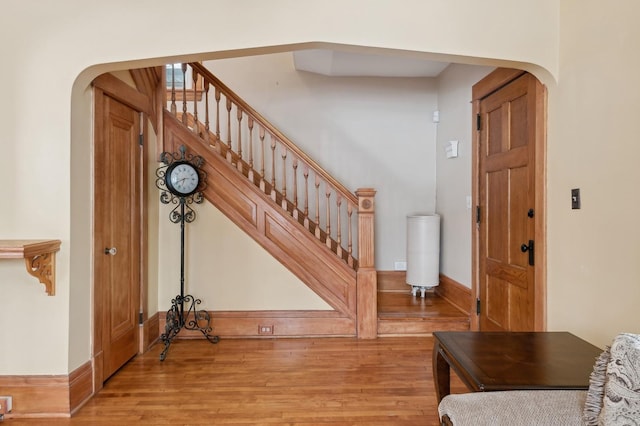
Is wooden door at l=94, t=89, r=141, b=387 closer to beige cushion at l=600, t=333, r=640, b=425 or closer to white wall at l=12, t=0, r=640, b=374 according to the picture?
white wall at l=12, t=0, r=640, b=374

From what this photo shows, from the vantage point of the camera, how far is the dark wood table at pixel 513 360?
1.42 m

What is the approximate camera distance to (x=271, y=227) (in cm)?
367

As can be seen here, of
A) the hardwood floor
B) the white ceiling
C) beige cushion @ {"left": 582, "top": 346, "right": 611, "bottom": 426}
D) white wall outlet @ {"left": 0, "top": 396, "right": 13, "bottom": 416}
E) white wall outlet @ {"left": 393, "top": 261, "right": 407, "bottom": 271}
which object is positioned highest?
the white ceiling

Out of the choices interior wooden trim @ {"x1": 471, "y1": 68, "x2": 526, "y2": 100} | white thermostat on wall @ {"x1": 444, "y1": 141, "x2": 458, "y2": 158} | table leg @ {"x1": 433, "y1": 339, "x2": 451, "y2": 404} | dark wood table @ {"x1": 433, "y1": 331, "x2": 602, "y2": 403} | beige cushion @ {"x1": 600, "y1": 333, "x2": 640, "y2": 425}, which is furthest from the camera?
white thermostat on wall @ {"x1": 444, "y1": 141, "x2": 458, "y2": 158}

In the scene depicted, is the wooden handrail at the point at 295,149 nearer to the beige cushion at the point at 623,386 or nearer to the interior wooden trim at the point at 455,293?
the interior wooden trim at the point at 455,293

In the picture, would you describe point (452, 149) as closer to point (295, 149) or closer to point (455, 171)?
point (455, 171)

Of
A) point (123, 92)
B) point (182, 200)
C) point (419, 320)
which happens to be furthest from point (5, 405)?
point (419, 320)

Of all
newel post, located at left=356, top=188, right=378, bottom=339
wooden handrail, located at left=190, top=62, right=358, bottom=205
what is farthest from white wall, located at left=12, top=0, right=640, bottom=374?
newel post, located at left=356, top=188, right=378, bottom=339

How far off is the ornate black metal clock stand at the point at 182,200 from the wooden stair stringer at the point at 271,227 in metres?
0.14

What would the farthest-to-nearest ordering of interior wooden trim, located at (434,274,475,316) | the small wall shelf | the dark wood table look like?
interior wooden trim, located at (434,274,475,316), the small wall shelf, the dark wood table

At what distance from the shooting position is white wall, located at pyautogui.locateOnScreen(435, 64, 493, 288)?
153 inches

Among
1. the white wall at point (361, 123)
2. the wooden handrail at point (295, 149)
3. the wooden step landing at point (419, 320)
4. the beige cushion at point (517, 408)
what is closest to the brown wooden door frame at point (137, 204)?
the wooden handrail at point (295, 149)

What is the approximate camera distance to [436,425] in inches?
88.1

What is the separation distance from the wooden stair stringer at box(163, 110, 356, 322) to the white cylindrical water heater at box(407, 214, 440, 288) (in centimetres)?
106
